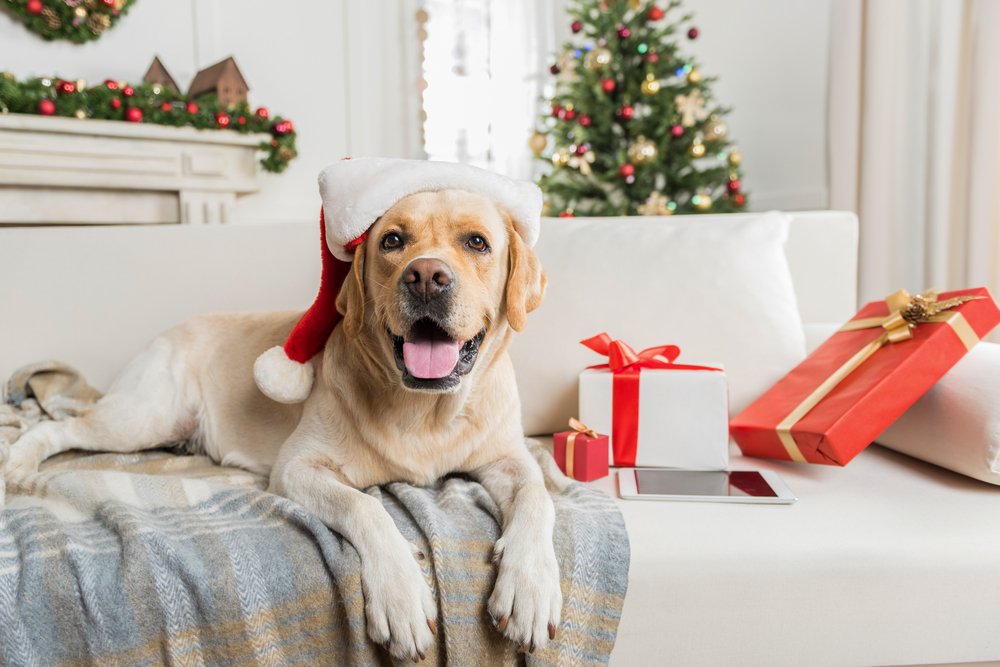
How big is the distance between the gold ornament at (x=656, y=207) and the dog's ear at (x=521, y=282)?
298 centimetres

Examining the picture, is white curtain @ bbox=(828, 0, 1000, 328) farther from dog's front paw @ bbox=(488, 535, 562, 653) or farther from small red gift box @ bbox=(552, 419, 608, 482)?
dog's front paw @ bbox=(488, 535, 562, 653)

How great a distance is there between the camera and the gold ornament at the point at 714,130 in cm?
438

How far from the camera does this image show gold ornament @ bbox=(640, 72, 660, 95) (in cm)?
428

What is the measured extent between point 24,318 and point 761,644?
2.22m

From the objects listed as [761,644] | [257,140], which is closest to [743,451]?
[761,644]

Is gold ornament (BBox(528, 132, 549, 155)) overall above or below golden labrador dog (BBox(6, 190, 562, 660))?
above

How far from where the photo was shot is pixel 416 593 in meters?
1.04

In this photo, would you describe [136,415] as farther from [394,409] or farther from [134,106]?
[134,106]

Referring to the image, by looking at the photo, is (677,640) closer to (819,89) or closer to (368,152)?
(819,89)

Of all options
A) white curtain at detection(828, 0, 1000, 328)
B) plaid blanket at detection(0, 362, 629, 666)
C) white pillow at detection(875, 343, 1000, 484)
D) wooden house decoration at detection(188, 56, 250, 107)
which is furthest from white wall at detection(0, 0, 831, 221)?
plaid blanket at detection(0, 362, 629, 666)

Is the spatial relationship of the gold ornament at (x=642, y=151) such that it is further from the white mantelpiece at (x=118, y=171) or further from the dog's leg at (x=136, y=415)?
the dog's leg at (x=136, y=415)

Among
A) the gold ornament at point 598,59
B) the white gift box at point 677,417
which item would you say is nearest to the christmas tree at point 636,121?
the gold ornament at point 598,59

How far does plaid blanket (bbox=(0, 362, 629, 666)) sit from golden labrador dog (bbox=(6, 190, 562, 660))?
1.8 inches

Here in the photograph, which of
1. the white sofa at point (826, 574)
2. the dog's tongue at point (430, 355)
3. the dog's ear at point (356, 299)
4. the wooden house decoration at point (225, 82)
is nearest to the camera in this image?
the white sofa at point (826, 574)
